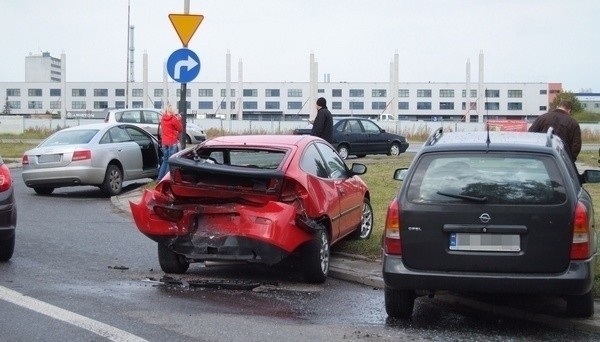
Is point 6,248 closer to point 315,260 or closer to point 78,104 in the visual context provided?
point 315,260

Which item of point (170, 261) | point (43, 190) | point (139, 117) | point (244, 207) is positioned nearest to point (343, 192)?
point (244, 207)

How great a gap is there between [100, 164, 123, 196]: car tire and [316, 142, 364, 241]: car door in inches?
340

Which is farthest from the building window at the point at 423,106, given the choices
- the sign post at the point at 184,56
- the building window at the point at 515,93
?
the sign post at the point at 184,56

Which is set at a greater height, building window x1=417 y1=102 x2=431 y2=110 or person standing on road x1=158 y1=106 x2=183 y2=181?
building window x1=417 y1=102 x2=431 y2=110

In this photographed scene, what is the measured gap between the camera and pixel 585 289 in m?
7.18

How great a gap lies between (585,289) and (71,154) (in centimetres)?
1334

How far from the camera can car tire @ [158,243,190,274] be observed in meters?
10.0

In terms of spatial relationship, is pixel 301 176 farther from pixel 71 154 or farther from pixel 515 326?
pixel 71 154

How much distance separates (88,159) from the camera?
18594 mm

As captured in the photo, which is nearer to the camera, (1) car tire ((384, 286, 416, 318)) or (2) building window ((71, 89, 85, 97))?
(1) car tire ((384, 286, 416, 318))

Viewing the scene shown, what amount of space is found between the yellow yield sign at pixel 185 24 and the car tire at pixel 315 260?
21.5 feet

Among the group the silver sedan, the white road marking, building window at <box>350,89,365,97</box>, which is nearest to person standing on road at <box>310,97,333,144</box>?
the silver sedan

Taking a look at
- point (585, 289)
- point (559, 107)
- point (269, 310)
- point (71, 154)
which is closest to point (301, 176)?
point (269, 310)

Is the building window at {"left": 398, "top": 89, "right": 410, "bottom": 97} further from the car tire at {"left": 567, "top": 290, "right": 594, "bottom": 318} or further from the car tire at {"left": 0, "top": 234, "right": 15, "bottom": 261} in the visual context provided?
the car tire at {"left": 567, "top": 290, "right": 594, "bottom": 318}
